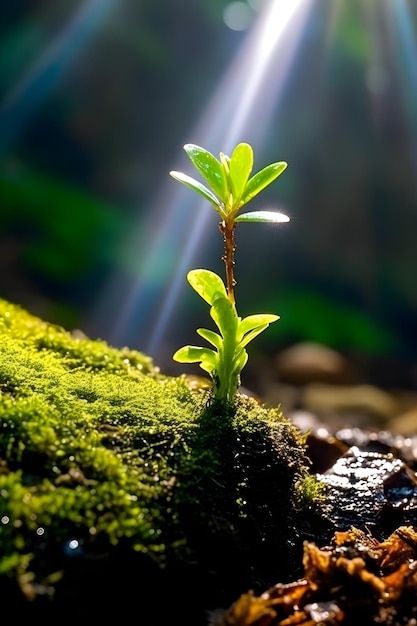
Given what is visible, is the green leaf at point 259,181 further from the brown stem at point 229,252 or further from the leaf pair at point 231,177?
the brown stem at point 229,252

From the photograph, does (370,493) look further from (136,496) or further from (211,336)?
(136,496)

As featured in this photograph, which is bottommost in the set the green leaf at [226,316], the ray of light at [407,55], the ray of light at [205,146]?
the green leaf at [226,316]

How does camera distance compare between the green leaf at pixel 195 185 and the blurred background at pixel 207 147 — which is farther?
the blurred background at pixel 207 147

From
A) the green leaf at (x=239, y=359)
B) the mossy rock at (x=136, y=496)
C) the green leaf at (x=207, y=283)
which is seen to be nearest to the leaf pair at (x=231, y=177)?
the green leaf at (x=207, y=283)

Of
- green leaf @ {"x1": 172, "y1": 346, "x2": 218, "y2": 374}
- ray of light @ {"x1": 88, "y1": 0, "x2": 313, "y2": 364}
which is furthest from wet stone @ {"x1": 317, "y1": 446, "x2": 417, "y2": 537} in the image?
ray of light @ {"x1": 88, "y1": 0, "x2": 313, "y2": 364}

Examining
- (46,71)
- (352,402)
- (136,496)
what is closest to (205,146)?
(46,71)

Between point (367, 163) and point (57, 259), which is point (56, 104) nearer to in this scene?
point (57, 259)

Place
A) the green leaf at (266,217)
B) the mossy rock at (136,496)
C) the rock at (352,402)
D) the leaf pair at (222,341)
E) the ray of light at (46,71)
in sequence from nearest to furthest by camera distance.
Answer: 1. the mossy rock at (136,496)
2. the green leaf at (266,217)
3. the leaf pair at (222,341)
4. the rock at (352,402)
5. the ray of light at (46,71)
